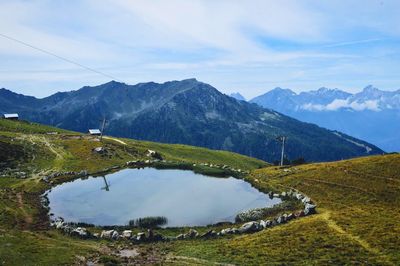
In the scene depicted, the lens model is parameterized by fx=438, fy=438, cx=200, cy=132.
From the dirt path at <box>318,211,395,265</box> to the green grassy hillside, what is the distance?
0.39ft

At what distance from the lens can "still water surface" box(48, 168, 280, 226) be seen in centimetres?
8081

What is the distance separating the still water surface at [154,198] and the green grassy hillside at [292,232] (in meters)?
5.52

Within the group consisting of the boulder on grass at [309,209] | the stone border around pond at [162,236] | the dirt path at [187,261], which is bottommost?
the dirt path at [187,261]

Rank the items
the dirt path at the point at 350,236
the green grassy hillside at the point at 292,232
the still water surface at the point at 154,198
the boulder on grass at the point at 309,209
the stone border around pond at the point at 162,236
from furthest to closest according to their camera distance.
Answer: the still water surface at the point at 154,198
the boulder on grass at the point at 309,209
the stone border around pond at the point at 162,236
the green grassy hillside at the point at 292,232
the dirt path at the point at 350,236

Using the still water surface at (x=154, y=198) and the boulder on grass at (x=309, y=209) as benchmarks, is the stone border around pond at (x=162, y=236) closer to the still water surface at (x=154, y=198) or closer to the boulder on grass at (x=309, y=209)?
the boulder on grass at (x=309, y=209)

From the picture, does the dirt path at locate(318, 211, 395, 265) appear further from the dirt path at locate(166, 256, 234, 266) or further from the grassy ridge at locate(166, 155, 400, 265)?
the dirt path at locate(166, 256, 234, 266)

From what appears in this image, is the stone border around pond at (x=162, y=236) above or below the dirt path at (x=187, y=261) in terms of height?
above

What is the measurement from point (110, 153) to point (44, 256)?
92656mm

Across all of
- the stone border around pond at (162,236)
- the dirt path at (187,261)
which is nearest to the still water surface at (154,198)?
the stone border around pond at (162,236)

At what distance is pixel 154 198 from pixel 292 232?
3824 cm

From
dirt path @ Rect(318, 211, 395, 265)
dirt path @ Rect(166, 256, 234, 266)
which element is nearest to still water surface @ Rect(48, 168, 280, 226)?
dirt path @ Rect(318, 211, 395, 265)

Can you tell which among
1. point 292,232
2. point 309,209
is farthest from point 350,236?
point 309,209

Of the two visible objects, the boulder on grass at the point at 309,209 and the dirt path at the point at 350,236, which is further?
the boulder on grass at the point at 309,209

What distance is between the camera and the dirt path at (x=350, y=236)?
55569mm
